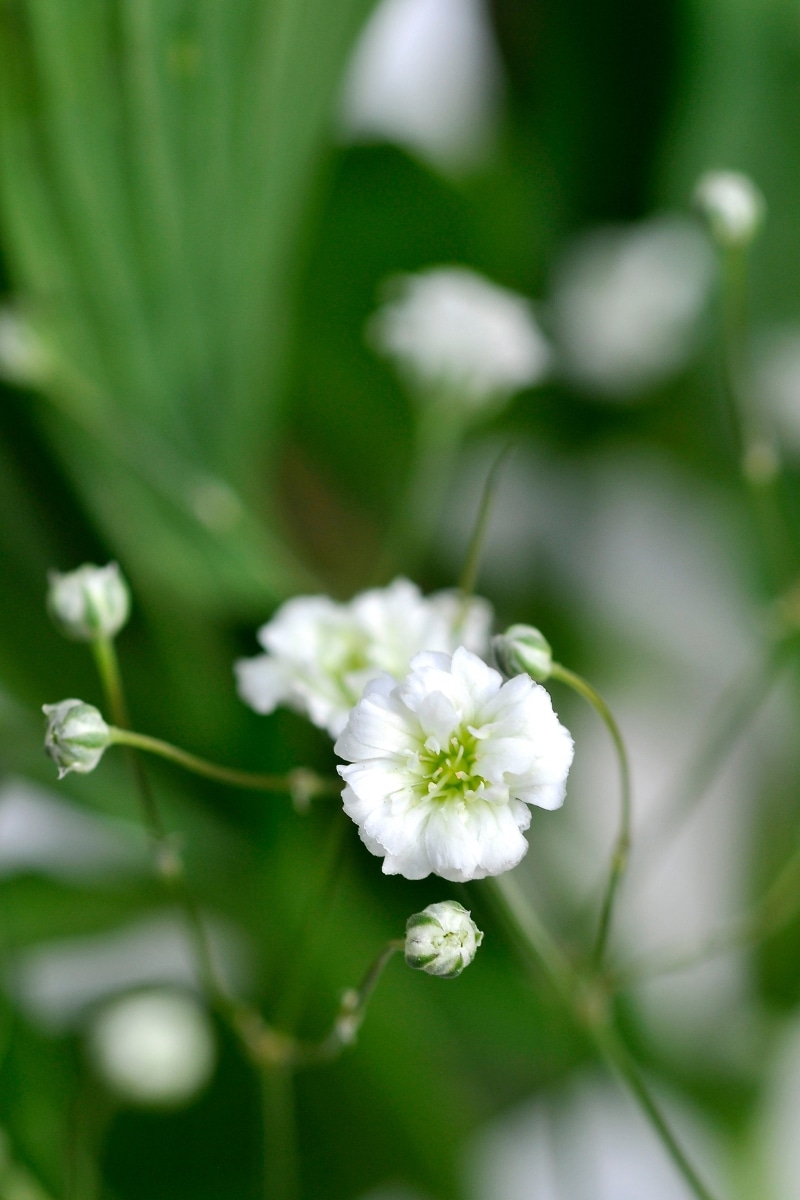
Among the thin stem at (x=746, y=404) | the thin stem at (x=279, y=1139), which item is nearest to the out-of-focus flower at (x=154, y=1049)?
the thin stem at (x=279, y=1139)

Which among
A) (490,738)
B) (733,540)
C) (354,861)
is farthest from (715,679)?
(490,738)

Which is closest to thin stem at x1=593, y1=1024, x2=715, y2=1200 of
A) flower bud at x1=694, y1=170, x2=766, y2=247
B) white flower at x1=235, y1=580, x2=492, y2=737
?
white flower at x1=235, y1=580, x2=492, y2=737

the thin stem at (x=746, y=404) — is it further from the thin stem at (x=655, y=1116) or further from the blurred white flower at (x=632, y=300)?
the thin stem at (x=655, y=1116)

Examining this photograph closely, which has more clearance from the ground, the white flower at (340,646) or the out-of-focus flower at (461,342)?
the out-of-focus flower at (461,342)

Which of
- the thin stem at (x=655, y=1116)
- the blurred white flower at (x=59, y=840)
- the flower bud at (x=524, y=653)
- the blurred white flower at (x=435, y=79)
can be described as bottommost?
the thin stem at (x=655, y=1116)

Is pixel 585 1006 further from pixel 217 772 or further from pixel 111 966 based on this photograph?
pixel 111 966

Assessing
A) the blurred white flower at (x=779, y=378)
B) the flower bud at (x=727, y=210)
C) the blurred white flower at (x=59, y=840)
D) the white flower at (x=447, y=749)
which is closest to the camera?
the white flower at (x=447, y=749)

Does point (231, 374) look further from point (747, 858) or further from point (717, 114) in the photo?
point (747, 858)
